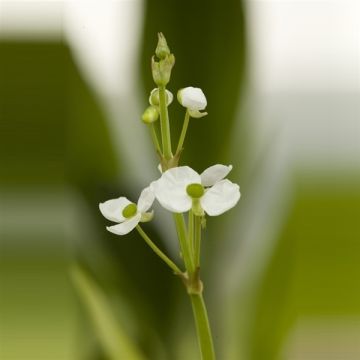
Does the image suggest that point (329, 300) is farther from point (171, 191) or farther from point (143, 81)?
point (171, 191)

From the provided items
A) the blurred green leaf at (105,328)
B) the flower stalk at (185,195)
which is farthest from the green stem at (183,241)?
the blurred green leaf at (105,328)

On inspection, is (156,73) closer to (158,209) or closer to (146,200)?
(146,200)

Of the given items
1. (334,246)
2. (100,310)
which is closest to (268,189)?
(334,246)

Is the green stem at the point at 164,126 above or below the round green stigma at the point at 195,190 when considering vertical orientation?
above

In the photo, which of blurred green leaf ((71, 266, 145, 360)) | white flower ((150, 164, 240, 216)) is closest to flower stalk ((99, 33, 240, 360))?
white flower ((150, 164, 240, 216))

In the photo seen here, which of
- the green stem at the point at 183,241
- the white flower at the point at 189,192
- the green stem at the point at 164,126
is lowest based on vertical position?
the green stem at the point at 183,241

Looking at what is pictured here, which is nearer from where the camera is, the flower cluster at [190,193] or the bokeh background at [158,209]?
the flower cluster at [190,193]

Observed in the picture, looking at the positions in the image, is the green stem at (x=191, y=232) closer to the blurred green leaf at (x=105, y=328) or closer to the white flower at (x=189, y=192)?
the white flower at (x=189, y=192)

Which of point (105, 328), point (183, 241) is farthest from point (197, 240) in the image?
point (105, 328)
